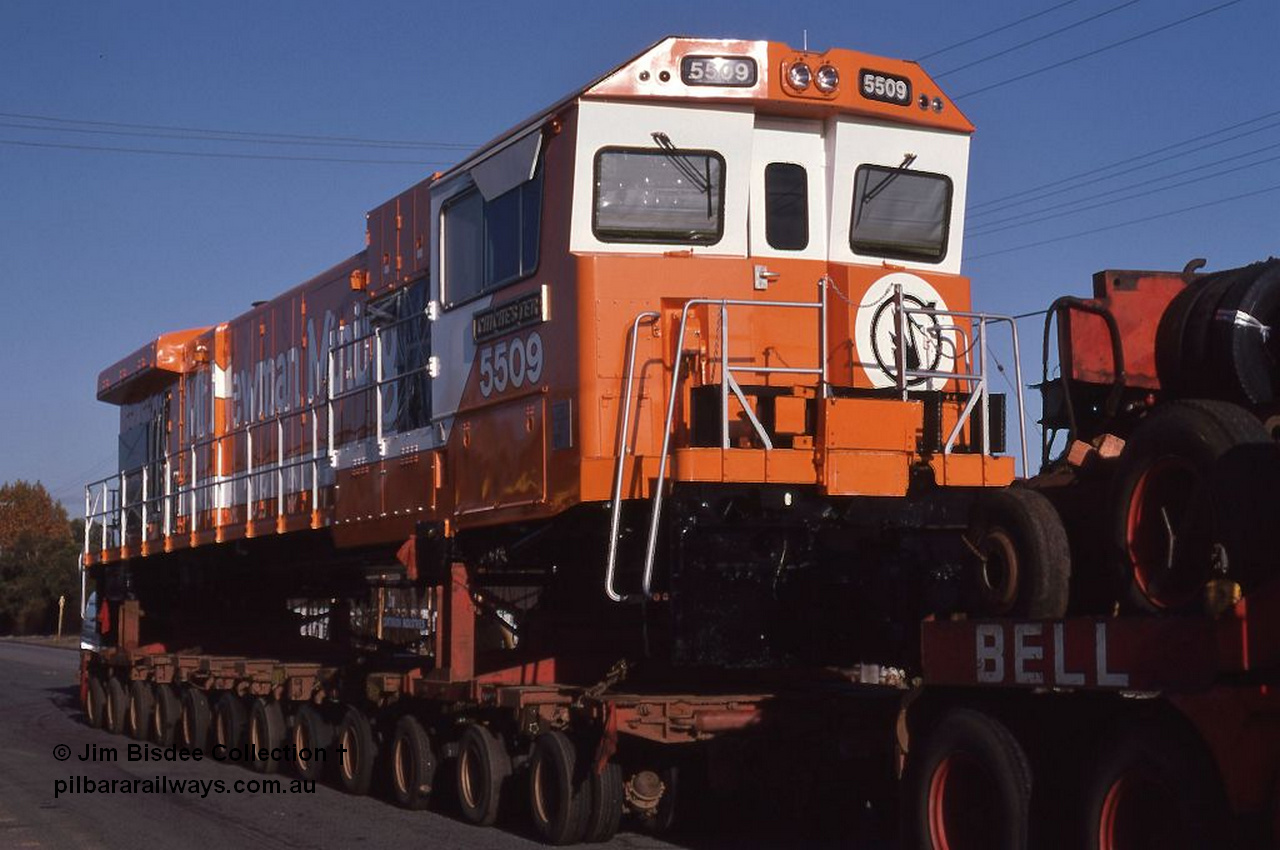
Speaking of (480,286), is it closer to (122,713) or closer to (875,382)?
(875,382)

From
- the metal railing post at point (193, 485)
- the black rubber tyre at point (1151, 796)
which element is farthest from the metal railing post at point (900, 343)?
the metal railing post at point (193, 485)

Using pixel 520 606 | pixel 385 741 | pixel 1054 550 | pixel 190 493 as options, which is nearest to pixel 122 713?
pixel 190 493

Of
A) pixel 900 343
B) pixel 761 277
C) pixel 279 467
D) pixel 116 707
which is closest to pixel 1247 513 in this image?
pixel 900 343

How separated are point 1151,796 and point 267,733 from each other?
40.0 ft

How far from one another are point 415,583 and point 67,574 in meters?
75.0

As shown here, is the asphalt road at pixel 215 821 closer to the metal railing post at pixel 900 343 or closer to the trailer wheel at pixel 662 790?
the trailer wheel at pixel 662 790

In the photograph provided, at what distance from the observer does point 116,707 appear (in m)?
22.8

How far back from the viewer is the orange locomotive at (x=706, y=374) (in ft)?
35.0

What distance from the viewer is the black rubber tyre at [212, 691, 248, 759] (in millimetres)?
18609

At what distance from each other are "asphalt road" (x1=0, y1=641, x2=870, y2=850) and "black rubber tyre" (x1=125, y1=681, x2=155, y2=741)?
8.45 feet

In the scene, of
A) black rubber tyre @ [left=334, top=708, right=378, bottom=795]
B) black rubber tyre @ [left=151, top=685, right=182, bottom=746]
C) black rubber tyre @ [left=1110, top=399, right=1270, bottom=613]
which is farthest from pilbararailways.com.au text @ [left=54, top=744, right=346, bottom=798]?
black rubber tyre @ [left=1110, top=399, right=1270, bottom=613]

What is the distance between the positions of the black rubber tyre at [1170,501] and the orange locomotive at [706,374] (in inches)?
29.8

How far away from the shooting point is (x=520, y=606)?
13664 millimetres

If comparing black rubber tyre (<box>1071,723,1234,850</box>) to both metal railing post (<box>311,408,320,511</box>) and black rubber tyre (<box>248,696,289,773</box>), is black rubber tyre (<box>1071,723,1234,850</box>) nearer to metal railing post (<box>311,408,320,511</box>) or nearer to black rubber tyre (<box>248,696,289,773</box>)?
metal railing post (<box>311,408,320,511</box>)
